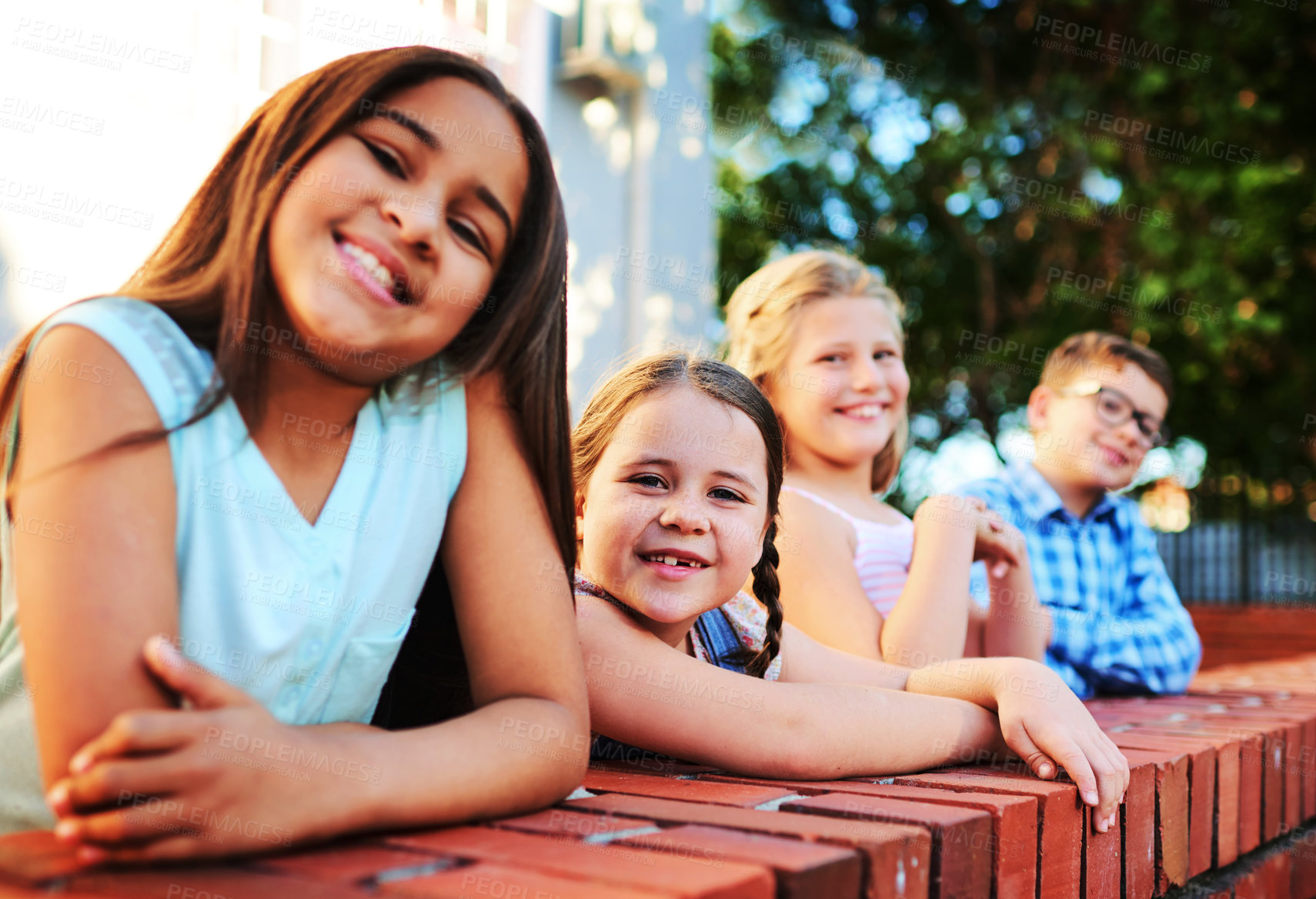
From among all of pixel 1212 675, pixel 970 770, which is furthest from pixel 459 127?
pixel 1212 675

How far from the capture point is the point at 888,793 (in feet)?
4.90

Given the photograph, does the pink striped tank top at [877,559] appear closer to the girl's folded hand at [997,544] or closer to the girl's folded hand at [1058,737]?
the girl's folded hand at [997,544]

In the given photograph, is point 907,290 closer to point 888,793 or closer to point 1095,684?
point 1095,684

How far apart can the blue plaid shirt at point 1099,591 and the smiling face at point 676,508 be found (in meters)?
1.65

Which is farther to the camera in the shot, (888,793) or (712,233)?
(712,233)

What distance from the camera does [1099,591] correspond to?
359 cm

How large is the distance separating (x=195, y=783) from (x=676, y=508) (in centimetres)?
99

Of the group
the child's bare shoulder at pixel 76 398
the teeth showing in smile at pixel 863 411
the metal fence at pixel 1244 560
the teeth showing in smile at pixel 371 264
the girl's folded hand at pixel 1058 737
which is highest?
the teeth showing in smile at pixel 371 264

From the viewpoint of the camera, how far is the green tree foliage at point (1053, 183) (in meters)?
10.6

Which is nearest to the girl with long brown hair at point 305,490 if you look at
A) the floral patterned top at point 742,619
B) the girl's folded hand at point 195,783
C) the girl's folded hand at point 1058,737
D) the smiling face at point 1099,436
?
the girl's folded hand at point 195,783

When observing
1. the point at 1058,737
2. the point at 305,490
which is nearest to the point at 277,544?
the point at 305,490

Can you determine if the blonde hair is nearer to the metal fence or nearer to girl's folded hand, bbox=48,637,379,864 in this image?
girl's folded hand, bbox=48,637,379,864

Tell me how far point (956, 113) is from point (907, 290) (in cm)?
235

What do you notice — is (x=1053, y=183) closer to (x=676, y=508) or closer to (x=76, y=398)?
(x=676, y=508)
